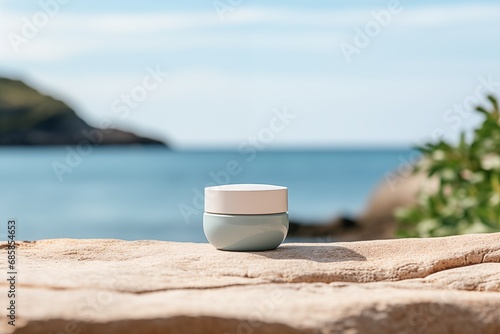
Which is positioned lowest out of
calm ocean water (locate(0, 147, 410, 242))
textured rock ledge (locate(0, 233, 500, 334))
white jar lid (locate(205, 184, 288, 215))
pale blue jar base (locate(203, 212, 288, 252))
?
textured rock ledge (locate(0, 233, 500, 334))

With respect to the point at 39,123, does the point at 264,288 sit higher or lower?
lower

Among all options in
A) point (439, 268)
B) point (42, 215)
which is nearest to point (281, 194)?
point (439, 268)

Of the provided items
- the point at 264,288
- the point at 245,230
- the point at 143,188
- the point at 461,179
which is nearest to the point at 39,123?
the point at 143,188

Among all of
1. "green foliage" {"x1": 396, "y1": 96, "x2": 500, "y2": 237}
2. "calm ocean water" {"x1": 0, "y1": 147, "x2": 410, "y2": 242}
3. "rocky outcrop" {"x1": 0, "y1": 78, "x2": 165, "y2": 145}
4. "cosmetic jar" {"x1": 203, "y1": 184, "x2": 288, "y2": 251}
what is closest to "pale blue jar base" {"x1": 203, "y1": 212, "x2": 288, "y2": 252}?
"cosmetic jar" {"x1": 203, "y1": 184, "x2": 288, "y2": 251}

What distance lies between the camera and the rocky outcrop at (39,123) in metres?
13.5

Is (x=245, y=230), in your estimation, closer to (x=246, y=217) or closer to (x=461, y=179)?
(x=246, y=217)

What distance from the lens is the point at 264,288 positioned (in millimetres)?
1204

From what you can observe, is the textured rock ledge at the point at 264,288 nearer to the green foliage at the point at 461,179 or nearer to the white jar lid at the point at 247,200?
the white jar lid at the point at 247,200

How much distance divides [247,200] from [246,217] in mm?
37

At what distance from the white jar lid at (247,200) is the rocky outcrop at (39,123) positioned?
11.8m

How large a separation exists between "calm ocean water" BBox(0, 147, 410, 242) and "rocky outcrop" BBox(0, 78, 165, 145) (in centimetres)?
43

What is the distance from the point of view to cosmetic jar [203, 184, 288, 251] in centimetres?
143

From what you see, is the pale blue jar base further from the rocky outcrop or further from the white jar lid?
the rocky outcrop

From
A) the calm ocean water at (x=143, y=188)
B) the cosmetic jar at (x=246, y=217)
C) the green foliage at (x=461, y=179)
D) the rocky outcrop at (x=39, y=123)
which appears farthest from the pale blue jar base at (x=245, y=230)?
the rocky outcrop at (x=39, y=123)
